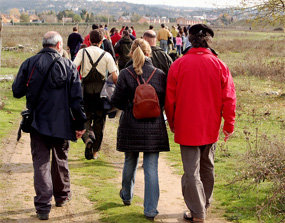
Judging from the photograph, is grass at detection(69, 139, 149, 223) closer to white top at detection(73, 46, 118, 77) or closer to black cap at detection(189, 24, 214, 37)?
white top at detection(73, 46, 118, 77)

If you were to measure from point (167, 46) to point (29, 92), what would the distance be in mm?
21108

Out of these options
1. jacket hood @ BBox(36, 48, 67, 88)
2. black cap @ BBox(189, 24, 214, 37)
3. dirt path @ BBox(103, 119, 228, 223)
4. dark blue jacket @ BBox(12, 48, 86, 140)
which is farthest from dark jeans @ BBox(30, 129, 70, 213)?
black cap @ BBox(189, 24, 214, 37)

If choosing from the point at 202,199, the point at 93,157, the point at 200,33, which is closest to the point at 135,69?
the point at 200,33

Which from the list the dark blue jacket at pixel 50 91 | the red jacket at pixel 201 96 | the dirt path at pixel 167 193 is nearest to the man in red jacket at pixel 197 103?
the red jacket at pixel 201 96

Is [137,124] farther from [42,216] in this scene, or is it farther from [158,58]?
[158,58]

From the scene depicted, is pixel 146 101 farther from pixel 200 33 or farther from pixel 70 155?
pixel 70 155

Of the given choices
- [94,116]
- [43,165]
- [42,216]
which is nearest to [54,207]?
[42,216]

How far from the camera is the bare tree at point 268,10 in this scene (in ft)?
49.8

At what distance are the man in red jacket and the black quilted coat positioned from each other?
184mm

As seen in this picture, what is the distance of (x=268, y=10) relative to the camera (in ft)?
50.5

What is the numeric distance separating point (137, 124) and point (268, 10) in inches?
436

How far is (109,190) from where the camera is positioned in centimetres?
695

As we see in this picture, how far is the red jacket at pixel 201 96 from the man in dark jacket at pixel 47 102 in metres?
1.19

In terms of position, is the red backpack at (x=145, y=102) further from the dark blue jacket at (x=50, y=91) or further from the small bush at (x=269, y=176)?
the small bush at (x=269, y=176)
